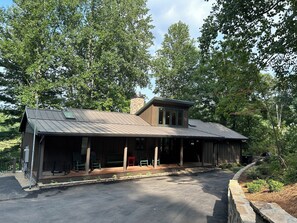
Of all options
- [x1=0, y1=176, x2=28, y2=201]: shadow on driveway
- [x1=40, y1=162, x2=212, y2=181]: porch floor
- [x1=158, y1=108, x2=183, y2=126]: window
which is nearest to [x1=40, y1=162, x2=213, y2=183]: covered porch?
[x1=40, y1=162, x2=212, y2=181]: porch floor

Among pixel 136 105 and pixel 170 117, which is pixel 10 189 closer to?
pixel 170 117

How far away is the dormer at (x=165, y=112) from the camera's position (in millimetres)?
18328

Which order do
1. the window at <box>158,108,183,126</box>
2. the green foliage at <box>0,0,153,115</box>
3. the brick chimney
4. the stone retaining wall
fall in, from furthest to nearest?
the green foliage at <box>0,0,153,115</box> → the brick chimney → the window at <box>158,108,183,126</box> → the stone retaining wall

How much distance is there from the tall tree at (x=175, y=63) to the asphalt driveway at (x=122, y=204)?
75.3 ft

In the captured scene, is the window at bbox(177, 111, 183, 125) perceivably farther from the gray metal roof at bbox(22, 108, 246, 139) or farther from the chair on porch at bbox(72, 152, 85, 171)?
the chair on porch at bbox(72, 152, 85, 171)

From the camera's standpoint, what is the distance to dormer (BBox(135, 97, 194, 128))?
18.3 metres

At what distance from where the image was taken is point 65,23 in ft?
86.0

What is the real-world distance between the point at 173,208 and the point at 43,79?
18.8 m

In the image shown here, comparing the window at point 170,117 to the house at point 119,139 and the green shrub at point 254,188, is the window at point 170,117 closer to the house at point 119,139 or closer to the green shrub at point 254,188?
the house at point 119,139

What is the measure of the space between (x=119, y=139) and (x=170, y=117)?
5212 mm

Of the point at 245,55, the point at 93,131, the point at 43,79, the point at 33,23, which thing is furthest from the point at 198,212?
the point at 33,23

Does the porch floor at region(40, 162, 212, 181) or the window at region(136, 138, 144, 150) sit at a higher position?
the window at region(136, 138, 144, 150)

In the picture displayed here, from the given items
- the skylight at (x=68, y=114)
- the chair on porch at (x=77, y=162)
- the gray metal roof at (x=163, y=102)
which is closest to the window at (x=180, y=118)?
the gray metal roof at (x=163, y=102)

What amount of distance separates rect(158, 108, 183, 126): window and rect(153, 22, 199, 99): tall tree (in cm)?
1284
